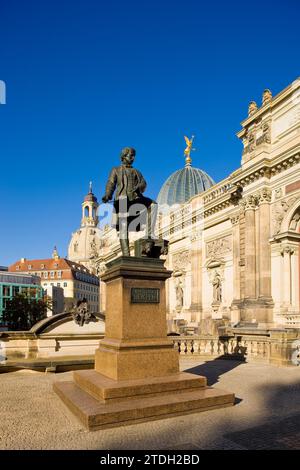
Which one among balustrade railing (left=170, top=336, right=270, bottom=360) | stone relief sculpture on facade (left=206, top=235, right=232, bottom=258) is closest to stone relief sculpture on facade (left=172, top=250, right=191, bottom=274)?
stone relief sculpture on facade (left=206, top=235, right=232, bottom=258)

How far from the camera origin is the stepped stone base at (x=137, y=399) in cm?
618

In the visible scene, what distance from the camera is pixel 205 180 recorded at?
178 ft

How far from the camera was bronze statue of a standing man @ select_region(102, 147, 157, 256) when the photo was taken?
28.8 feet

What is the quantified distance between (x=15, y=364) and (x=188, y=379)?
6439 mm

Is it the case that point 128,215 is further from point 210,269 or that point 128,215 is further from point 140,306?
point 210,269

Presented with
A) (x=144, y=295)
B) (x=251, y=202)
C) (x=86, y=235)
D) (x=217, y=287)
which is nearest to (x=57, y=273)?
(x=86, y=235)

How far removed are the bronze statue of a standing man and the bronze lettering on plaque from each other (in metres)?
1.07

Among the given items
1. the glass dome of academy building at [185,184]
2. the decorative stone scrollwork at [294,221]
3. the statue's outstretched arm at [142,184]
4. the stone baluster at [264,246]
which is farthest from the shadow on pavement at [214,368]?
the glass dome of academy building at [185,184]

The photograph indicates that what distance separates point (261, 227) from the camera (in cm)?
2316

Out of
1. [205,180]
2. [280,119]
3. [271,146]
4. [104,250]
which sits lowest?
[104,250]

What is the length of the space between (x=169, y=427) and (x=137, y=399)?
3.22 ft

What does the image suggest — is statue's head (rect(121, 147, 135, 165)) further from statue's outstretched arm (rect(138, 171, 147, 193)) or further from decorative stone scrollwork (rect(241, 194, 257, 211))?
decorative stone scrollwork (rect(241, 194, 257, 211))

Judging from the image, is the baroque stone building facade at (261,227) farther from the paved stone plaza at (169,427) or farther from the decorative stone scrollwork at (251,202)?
the paved stone plaza at (169,427)
